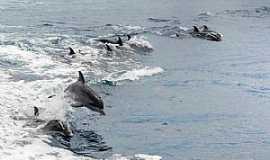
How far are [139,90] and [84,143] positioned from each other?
5755mm

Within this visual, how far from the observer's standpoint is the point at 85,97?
16.2m

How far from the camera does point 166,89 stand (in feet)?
60.7

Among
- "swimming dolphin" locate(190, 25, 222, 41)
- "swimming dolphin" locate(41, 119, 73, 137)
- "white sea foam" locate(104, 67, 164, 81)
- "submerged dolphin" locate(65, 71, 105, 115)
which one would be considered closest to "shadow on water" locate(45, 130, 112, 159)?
"swimming dolphin" locate(41, 119, 73, 137)

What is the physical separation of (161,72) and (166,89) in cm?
278

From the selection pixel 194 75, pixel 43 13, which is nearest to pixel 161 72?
pixel 194 75

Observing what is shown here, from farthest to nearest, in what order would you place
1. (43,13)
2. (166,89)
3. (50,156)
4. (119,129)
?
1. (43,13)
2. (166,89)
3. (119,129)
4. (50,156)

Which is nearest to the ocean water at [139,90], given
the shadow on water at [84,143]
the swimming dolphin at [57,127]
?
the shadow on water at [84,143]

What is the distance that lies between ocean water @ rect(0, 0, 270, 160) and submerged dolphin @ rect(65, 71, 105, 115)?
28 centimetres

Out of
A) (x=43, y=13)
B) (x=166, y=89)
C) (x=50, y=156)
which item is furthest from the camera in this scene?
(x=43, y=13)

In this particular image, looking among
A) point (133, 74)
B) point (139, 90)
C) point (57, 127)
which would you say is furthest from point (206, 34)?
point (57, 127)

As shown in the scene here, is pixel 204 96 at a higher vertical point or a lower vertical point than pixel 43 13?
lower

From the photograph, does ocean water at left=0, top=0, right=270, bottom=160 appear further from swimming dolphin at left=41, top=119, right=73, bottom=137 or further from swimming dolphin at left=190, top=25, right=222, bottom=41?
swimming dolphin at left=190, top=25, right=222, bottom=41

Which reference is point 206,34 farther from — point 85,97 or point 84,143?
point 84,143

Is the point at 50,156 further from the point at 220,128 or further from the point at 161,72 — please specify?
the point at 161,72
